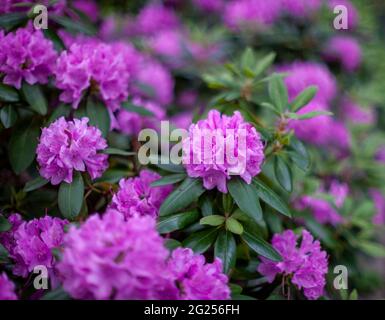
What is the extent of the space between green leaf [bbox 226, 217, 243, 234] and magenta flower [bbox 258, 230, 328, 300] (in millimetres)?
171

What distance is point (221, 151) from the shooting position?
43.1 inches

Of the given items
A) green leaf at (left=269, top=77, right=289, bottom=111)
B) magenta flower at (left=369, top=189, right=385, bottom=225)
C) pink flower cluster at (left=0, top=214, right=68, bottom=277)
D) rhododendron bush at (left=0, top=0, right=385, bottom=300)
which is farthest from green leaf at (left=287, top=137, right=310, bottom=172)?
magenta flower at (left=369, top=189, right=385, bottom=225)

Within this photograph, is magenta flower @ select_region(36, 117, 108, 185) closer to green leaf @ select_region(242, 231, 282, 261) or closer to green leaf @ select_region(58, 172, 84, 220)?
green leaf @ select_region(58, 172, 84, 220)

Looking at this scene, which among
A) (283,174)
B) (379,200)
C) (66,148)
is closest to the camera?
(66,148)

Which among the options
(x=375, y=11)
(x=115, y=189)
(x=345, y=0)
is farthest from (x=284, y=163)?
(x=375, y=11)

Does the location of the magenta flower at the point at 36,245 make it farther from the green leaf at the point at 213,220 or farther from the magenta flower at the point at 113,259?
the green leaf at the point at 213,220

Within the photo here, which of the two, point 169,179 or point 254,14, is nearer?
point 169,179

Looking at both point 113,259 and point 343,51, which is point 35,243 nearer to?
point 113,259

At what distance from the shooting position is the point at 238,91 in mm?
1583

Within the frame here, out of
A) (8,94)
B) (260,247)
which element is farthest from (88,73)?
(260,247)

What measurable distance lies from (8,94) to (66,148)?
336 mm

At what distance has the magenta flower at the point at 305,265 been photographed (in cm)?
120

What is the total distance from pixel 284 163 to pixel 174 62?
1.26 metres

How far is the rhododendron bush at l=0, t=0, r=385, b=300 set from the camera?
966 mm
